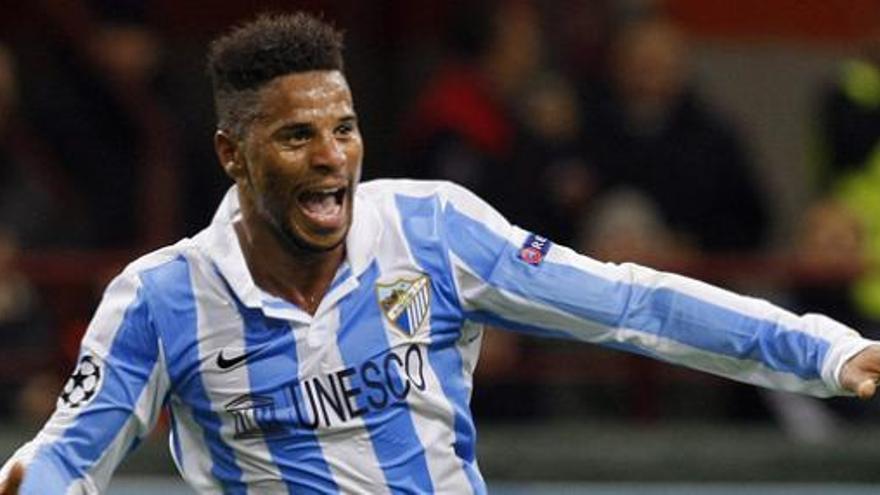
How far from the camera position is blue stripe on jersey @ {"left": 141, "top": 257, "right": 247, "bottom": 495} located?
5301mm

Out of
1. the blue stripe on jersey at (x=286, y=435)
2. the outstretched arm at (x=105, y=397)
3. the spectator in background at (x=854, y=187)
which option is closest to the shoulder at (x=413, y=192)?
the blue stripe on jersey at (x=286, y=435)

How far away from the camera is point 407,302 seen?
5.38 meters

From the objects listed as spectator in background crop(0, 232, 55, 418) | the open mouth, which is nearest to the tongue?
the open mouth

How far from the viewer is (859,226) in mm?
10469

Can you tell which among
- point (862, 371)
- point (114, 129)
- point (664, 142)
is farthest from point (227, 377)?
point (114, 129)

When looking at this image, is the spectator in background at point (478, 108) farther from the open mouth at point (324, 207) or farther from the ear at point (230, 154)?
the open mouth at point (324, 207)

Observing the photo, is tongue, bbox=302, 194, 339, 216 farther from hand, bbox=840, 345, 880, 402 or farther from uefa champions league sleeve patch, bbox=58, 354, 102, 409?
hand, bbox=840, 345, 880, 402

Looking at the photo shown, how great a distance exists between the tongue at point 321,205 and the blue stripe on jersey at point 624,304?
1.00 ft

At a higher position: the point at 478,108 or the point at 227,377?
the point at 227,377

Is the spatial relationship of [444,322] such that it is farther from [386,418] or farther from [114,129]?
[114,129]

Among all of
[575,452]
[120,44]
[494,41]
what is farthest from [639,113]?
[120,44]

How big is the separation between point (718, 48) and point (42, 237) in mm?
3667

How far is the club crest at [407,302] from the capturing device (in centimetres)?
537

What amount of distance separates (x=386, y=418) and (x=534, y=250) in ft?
1.57
